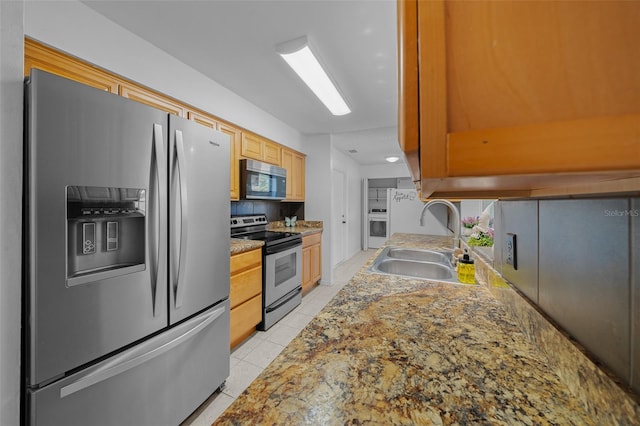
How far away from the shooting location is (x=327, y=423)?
435 millimetres

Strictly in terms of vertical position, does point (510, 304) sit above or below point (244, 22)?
below

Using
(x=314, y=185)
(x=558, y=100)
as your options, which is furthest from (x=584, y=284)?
(x=314, y=185)

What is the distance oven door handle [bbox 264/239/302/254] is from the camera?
237 centimetres

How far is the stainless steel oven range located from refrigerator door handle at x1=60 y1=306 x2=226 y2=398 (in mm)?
984

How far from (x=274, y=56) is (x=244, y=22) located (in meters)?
0.36

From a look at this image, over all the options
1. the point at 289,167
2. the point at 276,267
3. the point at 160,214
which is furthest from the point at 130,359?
the point at 289,167

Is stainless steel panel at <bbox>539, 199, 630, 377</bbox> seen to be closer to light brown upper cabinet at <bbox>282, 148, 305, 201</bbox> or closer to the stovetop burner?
the stovetop burner

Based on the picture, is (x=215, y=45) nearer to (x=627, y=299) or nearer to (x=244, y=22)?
(x=244, y=22)

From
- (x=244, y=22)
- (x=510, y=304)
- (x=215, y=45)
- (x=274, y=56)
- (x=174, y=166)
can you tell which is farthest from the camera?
(x=274, y=56)

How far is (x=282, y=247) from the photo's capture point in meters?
2.57

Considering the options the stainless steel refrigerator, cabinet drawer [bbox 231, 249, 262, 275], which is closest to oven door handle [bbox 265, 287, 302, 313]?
cabinet drawer [bbox 231, 249, 262, 275]

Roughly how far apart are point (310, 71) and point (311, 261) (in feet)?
7.60

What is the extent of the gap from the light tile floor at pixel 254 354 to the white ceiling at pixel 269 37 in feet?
7.78

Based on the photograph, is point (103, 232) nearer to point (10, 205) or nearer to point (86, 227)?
point (86, 227)
